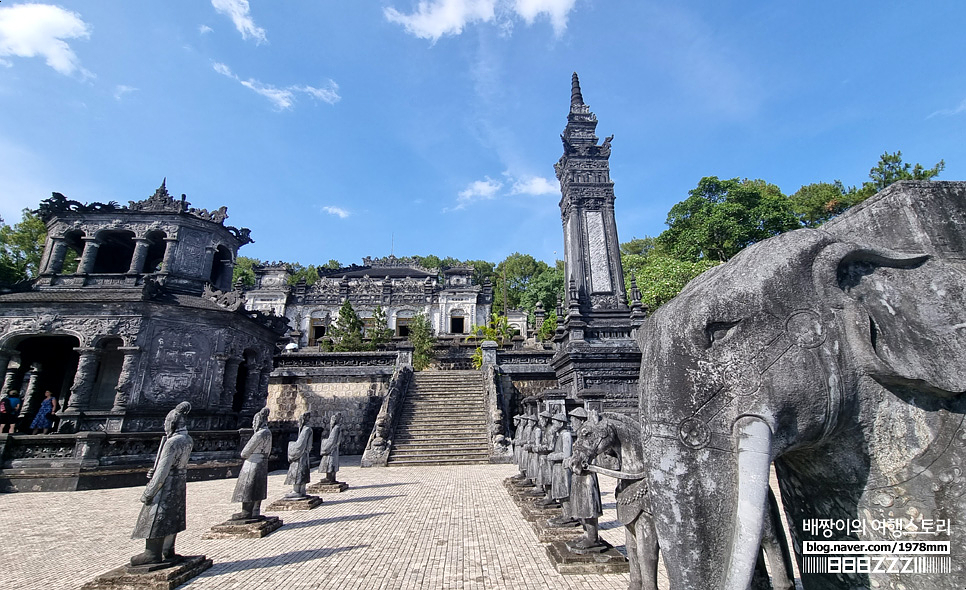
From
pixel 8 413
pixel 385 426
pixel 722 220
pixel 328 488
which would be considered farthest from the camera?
pixel 722 220

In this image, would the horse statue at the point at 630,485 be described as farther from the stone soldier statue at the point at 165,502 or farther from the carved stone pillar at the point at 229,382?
the carved stone pillar at the point at 229,382

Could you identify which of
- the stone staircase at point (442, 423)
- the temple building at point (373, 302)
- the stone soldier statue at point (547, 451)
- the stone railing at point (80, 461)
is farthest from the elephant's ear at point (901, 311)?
the temple building at point (373, 302)

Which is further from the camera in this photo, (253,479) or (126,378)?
(126,378)

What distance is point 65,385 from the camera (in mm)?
14773

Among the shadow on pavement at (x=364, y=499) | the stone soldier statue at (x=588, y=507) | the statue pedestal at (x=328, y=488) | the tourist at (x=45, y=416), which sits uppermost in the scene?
the tourist at (x=45, y=416)

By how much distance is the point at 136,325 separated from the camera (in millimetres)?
13086

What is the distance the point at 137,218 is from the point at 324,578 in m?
16.9

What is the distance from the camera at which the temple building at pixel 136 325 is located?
12805 millimetres

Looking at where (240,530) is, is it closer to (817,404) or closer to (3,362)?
(817,404)

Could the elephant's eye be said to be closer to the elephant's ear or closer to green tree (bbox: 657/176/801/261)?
the elephant's ear

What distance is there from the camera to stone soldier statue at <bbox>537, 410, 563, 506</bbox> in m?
7.04

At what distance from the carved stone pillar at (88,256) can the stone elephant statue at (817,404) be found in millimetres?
19705

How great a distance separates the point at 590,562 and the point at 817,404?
164 inches

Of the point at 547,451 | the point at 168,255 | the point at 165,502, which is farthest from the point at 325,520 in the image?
the point at 168,255
